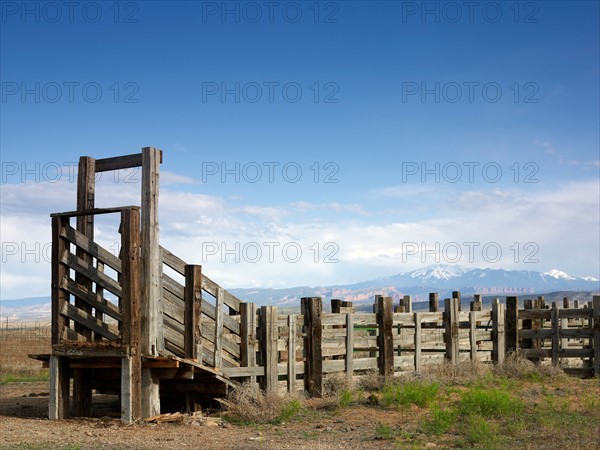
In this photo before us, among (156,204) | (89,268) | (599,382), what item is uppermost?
(156,204)

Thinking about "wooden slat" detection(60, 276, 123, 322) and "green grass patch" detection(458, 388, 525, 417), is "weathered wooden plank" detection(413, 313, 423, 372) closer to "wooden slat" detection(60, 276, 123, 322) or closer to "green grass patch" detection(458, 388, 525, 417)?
"green grass patch" detection(458, 388, 525, 417)

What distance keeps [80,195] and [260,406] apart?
5.60 meters

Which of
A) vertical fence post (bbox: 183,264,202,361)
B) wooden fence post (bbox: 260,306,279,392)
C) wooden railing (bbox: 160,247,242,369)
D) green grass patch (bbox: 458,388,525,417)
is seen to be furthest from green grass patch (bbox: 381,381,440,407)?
vertical fence post (bbox: 183,264,202,361)

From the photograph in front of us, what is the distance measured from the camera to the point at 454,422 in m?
13.4

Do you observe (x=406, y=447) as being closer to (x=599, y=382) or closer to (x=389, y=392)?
(x=389, y=392)

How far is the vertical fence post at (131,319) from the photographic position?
14.2m

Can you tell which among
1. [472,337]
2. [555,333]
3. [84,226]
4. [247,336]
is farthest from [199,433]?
[555,333]

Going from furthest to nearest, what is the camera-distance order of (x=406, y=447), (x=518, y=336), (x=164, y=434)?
1. (x=518, y=336)
2. (x=164, y=434)
3. (x=406, y=447)

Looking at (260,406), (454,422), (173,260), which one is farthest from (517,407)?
(173,260)

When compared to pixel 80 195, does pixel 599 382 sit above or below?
below

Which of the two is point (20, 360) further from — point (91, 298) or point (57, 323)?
point (91, 298)

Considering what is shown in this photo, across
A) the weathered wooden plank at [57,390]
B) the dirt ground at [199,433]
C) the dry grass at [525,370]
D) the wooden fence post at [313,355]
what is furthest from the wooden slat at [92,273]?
the dry grass at [525,370]

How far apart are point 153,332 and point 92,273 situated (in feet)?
6.27

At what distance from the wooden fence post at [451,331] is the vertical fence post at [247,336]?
21.7 feet
